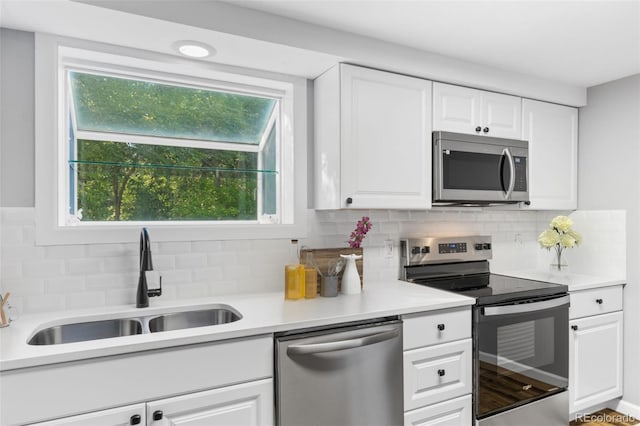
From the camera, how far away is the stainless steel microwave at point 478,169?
2336 mm

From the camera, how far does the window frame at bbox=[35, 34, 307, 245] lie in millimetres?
1777

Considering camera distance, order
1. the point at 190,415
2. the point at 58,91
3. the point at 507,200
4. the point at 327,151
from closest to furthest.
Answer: the point at 190,415
the point at 58,91
the point at 327,151
the point at 507,200

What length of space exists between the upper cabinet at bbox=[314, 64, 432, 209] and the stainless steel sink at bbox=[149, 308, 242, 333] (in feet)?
2.54

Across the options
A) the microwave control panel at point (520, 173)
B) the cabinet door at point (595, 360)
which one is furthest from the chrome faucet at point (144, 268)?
the cabinet door at point (595, 360)

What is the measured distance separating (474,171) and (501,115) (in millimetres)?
455

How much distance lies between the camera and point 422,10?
1804 millimetres

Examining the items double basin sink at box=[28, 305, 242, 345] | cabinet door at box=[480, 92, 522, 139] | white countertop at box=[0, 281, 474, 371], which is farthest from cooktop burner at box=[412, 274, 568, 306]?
double basin sink at box=[28, 305, 242, 345]

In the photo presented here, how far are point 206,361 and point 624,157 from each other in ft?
9.61

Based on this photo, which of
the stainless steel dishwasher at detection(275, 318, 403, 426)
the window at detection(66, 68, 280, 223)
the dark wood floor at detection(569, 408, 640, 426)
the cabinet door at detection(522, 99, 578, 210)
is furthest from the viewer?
the cabinet door at detection(522, 99, 578, 210)

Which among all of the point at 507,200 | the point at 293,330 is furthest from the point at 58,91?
the point at 507,200

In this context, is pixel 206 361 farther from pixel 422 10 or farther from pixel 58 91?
pixel 422 10

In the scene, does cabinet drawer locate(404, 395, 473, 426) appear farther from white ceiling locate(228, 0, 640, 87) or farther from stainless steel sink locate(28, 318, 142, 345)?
white ceiling locate(228, 0, 640, 87)

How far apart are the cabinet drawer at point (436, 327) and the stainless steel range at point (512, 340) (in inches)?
3.1

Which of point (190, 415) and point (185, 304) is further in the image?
point (185, 304)
